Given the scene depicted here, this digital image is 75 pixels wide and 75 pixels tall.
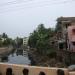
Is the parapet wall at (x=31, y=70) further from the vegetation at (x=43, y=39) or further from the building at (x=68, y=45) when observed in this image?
the vegetation at (x=43, y=39)

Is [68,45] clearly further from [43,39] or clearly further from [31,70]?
[31,70]

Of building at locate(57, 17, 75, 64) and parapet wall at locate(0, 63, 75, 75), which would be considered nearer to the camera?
parapet wall at locate(0, 63, 75, 75)

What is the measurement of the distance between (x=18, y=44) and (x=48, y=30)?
2425 inches

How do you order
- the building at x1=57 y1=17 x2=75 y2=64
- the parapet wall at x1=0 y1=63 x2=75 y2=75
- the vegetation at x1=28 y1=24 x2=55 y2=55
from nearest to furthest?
the parapet wall at x1=0 y1=63 x2=75 y2=75
the building at x1=57 y1=17 x2=75 y2=64
the vegetation at x1=28 y1=24 x2=55 y2=55

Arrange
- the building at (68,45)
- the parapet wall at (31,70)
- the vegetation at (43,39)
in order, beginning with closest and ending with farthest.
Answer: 1. the parapet wall at (31,70)
2. the building at (68,45)
3. the vegetation at (43,39)

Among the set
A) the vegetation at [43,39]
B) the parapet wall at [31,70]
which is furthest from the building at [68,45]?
the parapet wall at [31,70]

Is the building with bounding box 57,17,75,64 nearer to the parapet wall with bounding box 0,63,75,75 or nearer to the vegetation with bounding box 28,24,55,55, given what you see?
the vegetation with bounding box 28,24,55,55

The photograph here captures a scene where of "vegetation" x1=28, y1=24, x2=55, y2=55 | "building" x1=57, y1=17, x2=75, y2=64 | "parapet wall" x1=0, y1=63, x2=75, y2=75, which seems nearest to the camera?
"parapet wall" x1=0, y1=63, x2=75, y2=75

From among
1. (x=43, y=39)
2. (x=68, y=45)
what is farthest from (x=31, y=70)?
(x=43, y=39)

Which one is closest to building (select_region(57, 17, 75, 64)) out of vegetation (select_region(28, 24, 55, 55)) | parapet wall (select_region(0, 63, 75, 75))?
vegetation (select_region(28, 24, 55, 55))

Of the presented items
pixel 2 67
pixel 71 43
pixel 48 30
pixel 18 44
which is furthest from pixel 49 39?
pixel 18 44

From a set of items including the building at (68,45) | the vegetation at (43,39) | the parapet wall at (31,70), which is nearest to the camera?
the parapet wall at (31,70)

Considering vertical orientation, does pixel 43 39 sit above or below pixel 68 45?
above

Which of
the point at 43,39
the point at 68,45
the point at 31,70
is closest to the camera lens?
the point at 31,70
